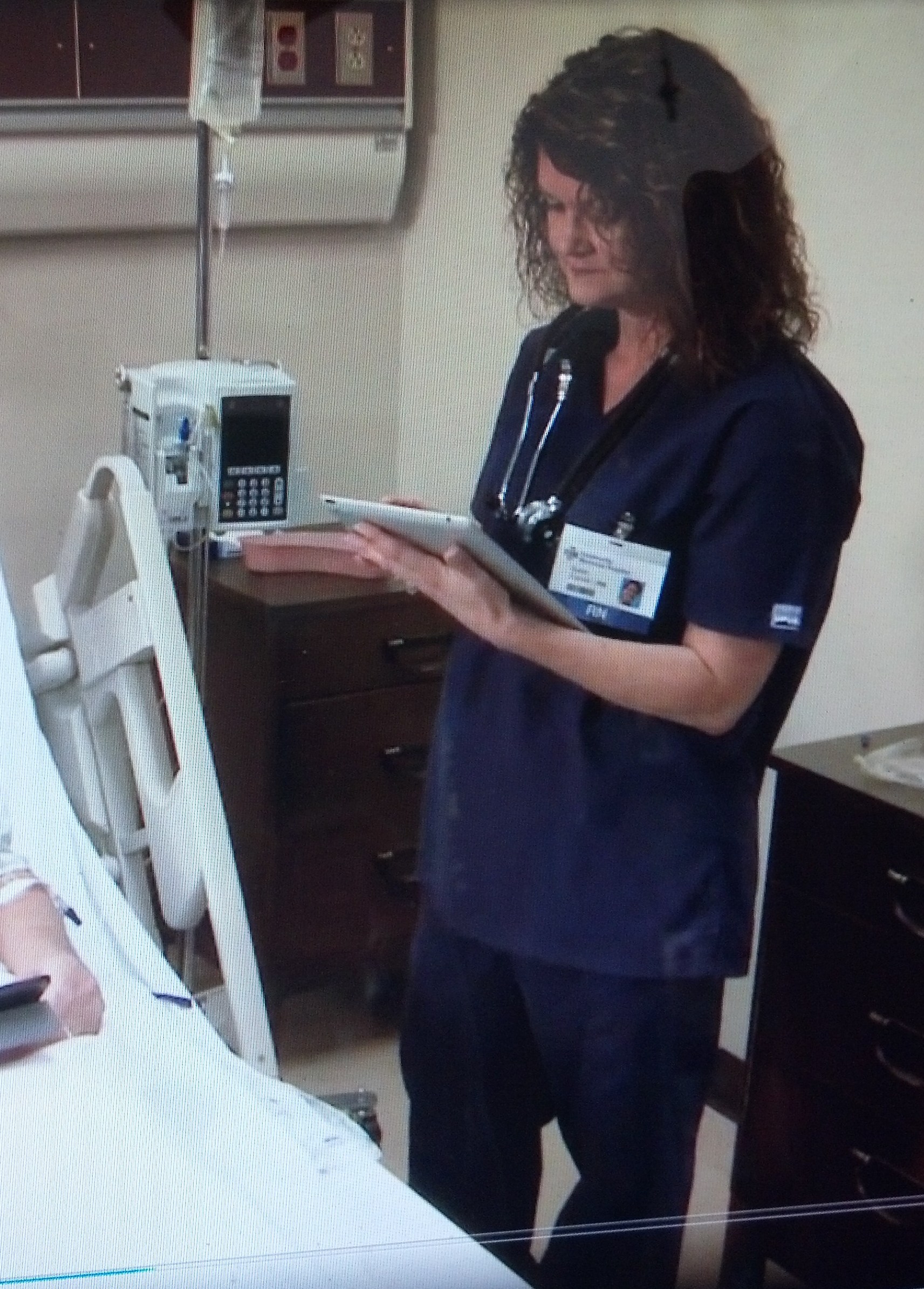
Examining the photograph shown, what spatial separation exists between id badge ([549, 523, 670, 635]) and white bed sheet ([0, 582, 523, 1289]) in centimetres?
35

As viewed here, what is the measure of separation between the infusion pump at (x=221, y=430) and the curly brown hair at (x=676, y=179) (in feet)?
0.75

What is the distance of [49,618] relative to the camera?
1.29 metres

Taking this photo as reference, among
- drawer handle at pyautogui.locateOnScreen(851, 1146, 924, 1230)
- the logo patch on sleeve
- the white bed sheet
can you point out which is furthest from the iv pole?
drawer handle at pyautogui.locateOnScreen(851, 1146, 924, 1230)

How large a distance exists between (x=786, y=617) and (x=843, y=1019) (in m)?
0.46

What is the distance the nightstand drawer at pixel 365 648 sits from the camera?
111cm

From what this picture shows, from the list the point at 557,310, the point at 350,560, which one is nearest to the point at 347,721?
the point at 350,560

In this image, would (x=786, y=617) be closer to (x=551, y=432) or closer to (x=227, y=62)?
(x=551, y=432)

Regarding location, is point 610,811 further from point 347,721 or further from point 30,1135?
point 30,1135

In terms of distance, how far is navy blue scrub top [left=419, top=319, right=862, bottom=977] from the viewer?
98 cm

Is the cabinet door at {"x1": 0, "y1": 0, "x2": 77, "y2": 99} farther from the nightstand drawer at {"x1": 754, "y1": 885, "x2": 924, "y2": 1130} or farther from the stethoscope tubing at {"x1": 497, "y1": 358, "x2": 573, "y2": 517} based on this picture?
the nightstand drawer at {"x1": 754, "y1": 885, "x2": 924, "y2": 1130}

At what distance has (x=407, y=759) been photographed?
1169 millimetres

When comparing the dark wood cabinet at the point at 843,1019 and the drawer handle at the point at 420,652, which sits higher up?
the drawer handle at the point at 420,652

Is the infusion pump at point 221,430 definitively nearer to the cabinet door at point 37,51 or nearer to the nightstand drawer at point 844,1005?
the cabinet door at point 37,51

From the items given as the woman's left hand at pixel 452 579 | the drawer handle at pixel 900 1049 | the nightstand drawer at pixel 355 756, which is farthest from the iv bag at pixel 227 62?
the drawer handle at pixel 900 1049
